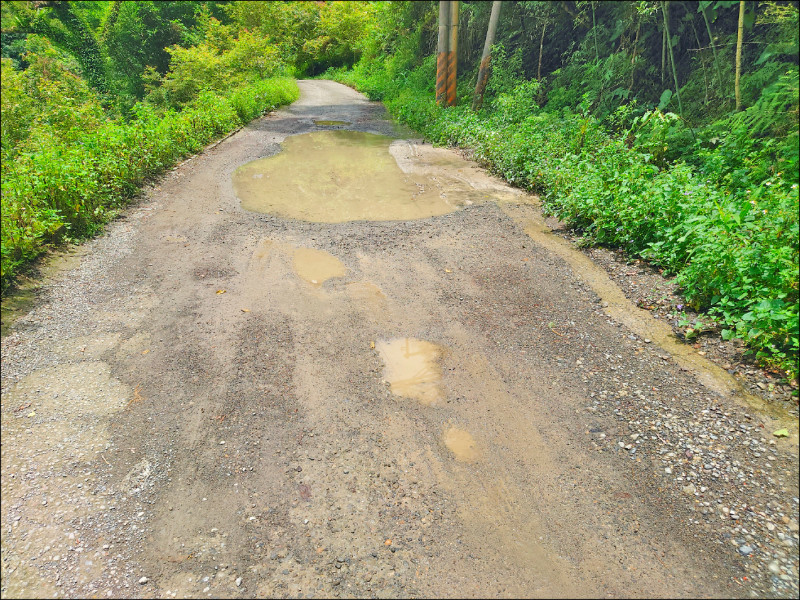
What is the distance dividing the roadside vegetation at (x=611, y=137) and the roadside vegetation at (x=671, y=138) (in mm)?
19

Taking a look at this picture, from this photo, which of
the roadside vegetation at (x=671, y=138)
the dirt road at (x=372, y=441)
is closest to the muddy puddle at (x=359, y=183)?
the roadside vegetation at (x=671, y=138)

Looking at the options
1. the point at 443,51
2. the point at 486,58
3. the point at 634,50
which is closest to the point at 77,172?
the point at 634,50

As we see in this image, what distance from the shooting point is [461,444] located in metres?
2.78

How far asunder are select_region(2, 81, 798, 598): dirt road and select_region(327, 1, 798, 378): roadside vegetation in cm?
66

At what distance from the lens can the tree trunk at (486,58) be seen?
9.96 m

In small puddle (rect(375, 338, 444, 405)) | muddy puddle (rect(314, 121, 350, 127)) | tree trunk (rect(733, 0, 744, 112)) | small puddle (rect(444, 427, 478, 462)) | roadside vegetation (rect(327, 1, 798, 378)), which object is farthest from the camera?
muddy puddle (rect(314, 121, 350, 127))

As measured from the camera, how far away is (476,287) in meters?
4.37

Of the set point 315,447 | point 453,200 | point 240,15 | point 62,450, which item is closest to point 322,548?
point 315,447

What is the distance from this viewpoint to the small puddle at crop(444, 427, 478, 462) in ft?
8.86

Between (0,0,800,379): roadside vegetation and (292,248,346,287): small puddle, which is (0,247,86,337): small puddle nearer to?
(0,0,800,379): roadside vegetation

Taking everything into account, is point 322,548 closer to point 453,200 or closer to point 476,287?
point 476,287

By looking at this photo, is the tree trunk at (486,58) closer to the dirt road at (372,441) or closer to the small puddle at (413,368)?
the dirt road at (372,441)

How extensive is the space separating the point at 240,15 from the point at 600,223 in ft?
84.5

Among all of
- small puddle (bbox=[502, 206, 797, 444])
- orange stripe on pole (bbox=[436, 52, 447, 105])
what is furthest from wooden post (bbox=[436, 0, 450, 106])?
small puddle (bbox=[502, 206, 797, 444])
